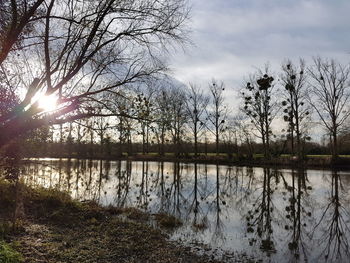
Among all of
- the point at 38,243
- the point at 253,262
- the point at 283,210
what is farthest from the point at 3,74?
the point at 283,210

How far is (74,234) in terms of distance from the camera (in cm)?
887

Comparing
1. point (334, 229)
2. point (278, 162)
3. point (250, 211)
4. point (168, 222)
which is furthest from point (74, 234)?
point (278, 162)

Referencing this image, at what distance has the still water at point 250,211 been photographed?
29.1 ft

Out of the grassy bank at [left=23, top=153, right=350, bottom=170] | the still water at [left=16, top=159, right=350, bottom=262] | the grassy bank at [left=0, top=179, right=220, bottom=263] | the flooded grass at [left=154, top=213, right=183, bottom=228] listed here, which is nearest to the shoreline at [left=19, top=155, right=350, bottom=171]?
the grassy bank at [left=23, top=153, right=350, bottom=170]

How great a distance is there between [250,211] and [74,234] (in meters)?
7.70

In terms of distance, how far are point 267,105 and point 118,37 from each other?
38078 mm

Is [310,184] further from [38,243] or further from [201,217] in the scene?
[38,243]

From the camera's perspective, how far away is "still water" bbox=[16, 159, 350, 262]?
8859mm

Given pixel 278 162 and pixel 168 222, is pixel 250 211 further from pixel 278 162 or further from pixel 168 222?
pixel 278 162

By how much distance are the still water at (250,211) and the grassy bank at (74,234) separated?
2.77ft

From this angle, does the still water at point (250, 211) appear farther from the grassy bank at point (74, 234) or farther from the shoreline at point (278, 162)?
the shoreline at point (278, 162)

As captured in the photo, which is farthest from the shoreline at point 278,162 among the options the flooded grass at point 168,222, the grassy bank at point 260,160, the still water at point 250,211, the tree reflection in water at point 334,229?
the flooded grass at point 168,222

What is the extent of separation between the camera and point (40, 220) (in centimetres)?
1025

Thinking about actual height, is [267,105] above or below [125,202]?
above
